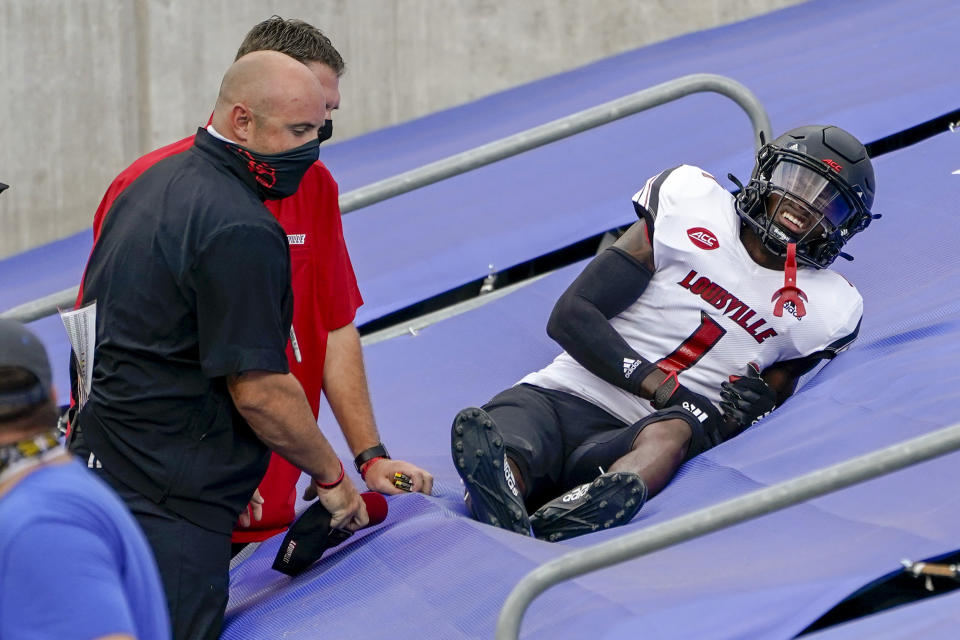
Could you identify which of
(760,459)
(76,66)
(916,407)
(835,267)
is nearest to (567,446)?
(760,459)

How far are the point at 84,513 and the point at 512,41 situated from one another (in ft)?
17.3

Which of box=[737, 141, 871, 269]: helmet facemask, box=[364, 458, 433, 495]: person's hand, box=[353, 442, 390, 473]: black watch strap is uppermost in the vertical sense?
box=[737, 141, 871, 269]: helmet facemask

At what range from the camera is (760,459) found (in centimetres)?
321

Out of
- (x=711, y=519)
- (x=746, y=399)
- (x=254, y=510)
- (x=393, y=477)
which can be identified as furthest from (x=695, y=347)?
(x=711, y=519)

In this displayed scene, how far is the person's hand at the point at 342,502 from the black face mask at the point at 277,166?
57cm

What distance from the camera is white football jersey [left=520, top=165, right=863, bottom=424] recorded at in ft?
11.7

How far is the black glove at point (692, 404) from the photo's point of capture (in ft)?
11.4

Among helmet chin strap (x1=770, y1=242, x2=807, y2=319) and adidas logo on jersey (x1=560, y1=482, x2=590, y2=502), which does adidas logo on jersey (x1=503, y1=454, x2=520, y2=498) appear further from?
helmet chin strap (x1=770, y1=242, x2=807, y2=319)

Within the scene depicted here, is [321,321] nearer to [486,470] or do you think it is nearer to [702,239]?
[486,470]

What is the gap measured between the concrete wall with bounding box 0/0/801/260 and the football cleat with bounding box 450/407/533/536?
3742 mm

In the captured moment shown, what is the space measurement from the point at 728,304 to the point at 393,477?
37.8 inches

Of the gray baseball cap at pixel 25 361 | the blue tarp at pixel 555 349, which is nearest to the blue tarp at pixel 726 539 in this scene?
the blue tarp at pixel 555 349

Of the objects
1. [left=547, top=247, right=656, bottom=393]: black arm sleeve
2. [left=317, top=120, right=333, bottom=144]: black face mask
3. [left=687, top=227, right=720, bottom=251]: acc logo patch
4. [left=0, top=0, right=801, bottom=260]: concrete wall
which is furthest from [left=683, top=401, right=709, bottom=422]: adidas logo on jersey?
[left=0, top=0, right=801, bottom=260]: concrete wall

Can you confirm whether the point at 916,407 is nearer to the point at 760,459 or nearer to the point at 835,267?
the point at 760,459
